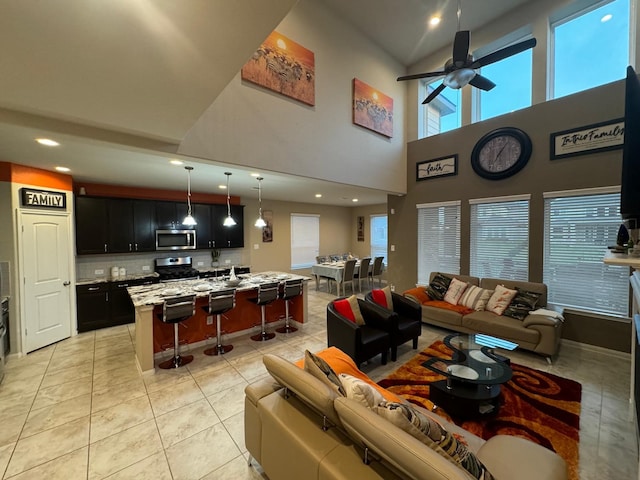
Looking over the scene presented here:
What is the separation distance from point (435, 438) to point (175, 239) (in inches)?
232

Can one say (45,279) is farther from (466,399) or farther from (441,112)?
(441,112)

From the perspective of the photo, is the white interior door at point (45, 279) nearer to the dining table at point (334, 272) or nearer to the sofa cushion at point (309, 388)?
the sofa cushion at point (309, 388)

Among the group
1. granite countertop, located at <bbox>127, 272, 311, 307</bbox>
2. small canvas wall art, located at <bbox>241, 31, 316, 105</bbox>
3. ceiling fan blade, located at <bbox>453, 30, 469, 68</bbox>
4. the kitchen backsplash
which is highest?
small canvas wall art, located at <bbox>241, 31, 316, 105</bbox>

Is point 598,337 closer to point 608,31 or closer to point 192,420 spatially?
point 608,31

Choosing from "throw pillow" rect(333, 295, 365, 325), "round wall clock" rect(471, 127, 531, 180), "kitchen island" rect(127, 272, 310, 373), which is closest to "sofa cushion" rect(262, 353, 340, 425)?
"throw pillow" rect(333, 295, 365, 325)

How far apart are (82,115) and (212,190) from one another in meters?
3.74

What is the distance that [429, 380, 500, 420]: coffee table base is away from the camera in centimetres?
228

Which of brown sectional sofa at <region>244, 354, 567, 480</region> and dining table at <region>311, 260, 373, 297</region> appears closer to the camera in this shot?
brown sectional sofa at <region>244, 354, 567, 480</region>

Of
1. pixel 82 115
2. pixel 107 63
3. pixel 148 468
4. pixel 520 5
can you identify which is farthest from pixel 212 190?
pixel 520 5

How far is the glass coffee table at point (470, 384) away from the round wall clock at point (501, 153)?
A: 337 cm

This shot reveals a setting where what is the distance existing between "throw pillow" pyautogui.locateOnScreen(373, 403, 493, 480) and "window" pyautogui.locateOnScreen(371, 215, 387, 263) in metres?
7.86

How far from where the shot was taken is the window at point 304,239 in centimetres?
826

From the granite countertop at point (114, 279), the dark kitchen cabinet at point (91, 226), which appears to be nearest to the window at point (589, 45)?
the granite countertop at point (114, 279)

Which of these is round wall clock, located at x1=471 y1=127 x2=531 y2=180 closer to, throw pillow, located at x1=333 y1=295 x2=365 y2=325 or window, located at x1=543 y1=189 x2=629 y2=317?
window, located at x1=543 y1=189 x2=629 y2=317
